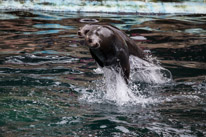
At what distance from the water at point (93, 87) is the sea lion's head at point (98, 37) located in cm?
57

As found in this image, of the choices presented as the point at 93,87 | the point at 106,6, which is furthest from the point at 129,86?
the point at 106,6

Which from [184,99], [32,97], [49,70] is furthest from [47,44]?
[184,99]

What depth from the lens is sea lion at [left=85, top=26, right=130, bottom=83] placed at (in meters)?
4.27

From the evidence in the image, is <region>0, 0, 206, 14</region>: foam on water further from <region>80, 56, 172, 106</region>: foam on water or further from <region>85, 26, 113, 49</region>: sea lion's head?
<region>85, 26, 113, 49</region>: sea lion's head

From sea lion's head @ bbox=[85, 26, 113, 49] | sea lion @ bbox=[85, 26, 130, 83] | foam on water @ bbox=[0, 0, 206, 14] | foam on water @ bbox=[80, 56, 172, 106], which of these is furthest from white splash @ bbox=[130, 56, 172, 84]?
foam on water @ bbox=[0, 0, 206, 14]

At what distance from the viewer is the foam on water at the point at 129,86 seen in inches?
196

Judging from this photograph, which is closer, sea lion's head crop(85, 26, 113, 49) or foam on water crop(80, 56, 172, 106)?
sea lion's head crop(85, 26, 113, 49)

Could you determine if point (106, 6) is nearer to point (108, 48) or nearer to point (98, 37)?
point (108, 48)

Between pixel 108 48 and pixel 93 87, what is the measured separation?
138 centimetres

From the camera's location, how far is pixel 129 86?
5188 mm

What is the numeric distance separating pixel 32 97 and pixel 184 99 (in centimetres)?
199

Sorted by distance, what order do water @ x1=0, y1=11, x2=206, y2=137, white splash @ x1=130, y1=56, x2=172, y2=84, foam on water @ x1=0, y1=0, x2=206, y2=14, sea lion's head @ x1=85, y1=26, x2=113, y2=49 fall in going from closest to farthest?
water @ x1=0, y1=11, x2=206, y2=137
sea lion's head @ x1=85, y1=26, x2=113, y2=49
white splash @ x1=130, y1=56, x2=172, y2=84
foam on water @ x1=0, y1=0, x2=206, y2=14

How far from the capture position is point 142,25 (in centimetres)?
1103

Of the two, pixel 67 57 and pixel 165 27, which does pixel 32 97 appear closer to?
pixel 67 57
